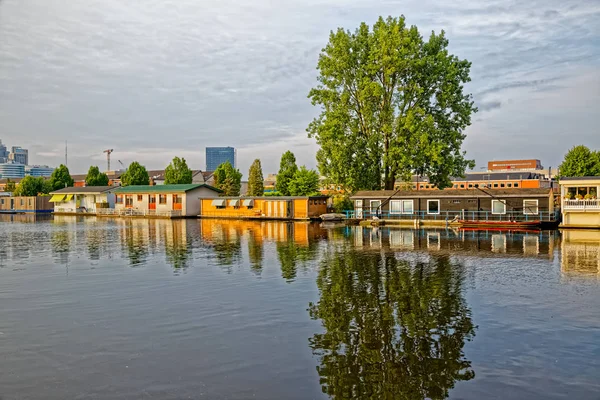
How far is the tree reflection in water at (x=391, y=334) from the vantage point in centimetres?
1045

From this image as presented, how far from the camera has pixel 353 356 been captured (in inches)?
469

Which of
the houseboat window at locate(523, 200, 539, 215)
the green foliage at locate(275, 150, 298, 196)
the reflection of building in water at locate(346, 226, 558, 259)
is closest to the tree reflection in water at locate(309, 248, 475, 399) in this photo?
the reflection of building in water at locate(346, 226, 558, 259)

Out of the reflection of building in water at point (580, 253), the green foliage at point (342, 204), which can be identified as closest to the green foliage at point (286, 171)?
the green foliage at point (342, 204)

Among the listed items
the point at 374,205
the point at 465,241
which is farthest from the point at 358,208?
the point at 465,241

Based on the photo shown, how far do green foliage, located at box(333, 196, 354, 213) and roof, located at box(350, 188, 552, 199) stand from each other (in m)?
7.10

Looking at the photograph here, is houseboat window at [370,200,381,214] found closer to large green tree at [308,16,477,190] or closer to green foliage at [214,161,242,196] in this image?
large green tree at [308,16,477,190]

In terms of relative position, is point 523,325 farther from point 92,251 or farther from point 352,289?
point 92,251

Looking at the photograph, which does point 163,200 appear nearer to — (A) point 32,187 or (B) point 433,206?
(B) point 433,206

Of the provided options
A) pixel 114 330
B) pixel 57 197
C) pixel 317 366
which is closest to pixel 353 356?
pixel 317 366

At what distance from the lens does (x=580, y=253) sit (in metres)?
29.4

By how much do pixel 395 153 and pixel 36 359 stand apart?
4920 centimetres

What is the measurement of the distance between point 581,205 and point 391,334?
42.1 m

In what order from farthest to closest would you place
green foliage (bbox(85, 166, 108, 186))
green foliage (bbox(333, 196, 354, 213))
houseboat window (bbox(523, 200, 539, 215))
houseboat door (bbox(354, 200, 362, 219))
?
green foliage (bbox(85, 166, 108, 186))
green foliage (bbox(333, 196, 354, 213))
houseboat door (bbox(354, 200, 362, 219))
houseboat window (bbox(523, 200, 539, 215))

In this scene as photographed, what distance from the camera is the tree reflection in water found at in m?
10.4
